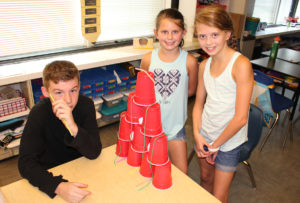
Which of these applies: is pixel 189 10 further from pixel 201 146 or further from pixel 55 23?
pixel 201 146

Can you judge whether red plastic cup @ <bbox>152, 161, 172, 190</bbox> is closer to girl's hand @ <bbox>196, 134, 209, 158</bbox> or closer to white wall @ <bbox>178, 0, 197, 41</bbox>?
girl's hand @ <bbox>196, 134, 209, 158</bbox>

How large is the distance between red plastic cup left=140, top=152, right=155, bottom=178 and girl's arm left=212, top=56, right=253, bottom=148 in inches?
18.3

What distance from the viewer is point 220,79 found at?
53.6 inches

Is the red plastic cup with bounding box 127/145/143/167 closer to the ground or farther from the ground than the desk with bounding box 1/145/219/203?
farther from the ground

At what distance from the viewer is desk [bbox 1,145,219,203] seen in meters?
1.09

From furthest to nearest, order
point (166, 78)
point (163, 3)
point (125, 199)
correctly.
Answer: point (163, 3)
point (166, 78)
point (125, 199)

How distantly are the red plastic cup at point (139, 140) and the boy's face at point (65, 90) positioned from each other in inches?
13.4

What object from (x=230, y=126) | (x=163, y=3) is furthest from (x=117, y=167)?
(x=163, y=3)

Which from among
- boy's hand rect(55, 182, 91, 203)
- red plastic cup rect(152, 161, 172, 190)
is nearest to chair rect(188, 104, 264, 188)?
red plastic cup rect(152, 161, 172, 190)

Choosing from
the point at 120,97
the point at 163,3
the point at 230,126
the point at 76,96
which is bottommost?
the point at 120,97

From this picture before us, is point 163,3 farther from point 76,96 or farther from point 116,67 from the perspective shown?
point 76,96

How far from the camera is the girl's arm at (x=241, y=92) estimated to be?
4.17ft

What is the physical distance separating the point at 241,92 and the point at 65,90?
85cm

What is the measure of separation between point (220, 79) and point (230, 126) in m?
0.25
